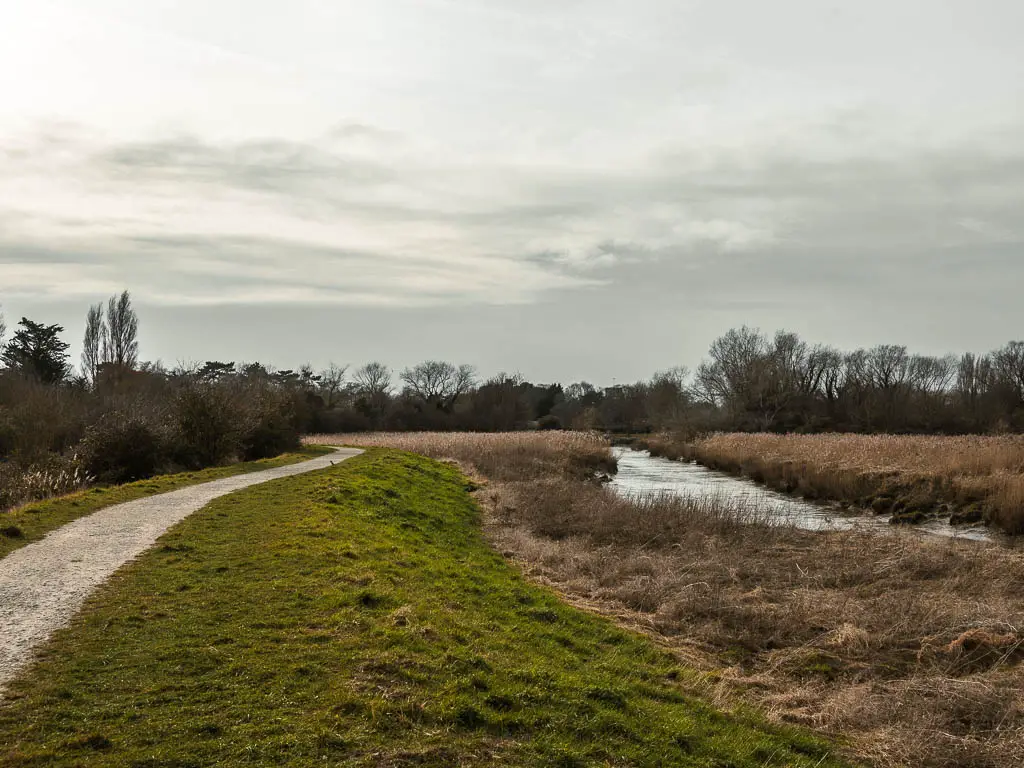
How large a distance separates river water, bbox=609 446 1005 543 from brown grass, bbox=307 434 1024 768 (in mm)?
1892

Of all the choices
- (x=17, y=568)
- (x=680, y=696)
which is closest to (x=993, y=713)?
(x=680, y=696)

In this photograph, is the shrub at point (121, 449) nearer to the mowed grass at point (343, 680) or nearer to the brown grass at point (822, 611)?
the brown grass at point (822, 611)

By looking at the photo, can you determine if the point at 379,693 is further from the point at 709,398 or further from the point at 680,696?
the point at 709,398

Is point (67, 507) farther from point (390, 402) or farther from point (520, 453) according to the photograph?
point (390, 402)

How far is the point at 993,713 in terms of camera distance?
7508mm

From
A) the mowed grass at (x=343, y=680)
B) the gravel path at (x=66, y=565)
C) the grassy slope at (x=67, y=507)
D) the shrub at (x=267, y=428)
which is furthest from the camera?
the shrub at (x=267, y=428)

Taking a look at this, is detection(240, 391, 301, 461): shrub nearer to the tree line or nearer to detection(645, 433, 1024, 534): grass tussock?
the tree line

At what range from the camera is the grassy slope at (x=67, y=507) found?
11.2 m

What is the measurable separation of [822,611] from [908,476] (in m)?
15.5

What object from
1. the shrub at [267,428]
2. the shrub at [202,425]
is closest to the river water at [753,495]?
the shrub at [202,425]

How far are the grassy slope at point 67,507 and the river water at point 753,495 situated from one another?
A: 13977mm

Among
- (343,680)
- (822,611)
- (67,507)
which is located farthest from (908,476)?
(67,507)

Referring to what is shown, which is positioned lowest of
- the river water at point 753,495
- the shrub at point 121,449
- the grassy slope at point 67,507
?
the river water at point 753,495

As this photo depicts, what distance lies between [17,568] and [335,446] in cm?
3100
